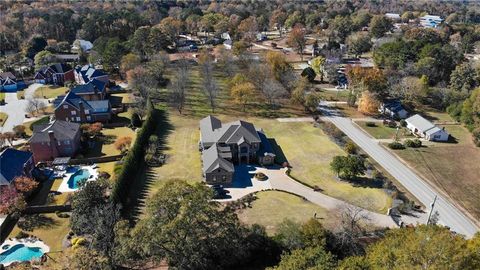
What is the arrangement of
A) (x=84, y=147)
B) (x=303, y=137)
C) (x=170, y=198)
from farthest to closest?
1. (x=303, y=137)
2. (x=84, y=147)
3. (x=170, y=198)

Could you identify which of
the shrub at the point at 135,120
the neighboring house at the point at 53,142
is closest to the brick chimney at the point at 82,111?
the shrub at the point at 135,120

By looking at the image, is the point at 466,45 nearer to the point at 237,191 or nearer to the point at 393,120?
the point at 393,120

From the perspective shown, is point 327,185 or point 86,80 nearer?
point 327,185

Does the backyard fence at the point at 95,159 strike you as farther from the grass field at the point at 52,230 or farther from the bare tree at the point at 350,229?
the bare tree at the point at 350,229

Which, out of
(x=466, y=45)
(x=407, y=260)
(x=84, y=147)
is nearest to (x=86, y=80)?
(x=84, y=147)

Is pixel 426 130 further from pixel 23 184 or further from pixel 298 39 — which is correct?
pixel 298 39

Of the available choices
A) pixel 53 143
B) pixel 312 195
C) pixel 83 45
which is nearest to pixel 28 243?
pixel 53 143
